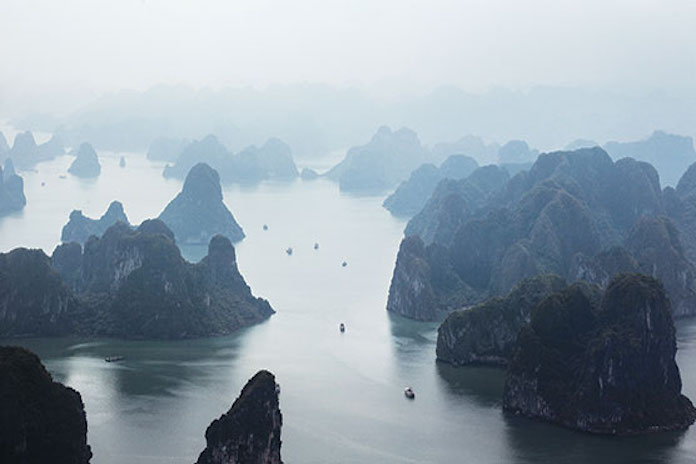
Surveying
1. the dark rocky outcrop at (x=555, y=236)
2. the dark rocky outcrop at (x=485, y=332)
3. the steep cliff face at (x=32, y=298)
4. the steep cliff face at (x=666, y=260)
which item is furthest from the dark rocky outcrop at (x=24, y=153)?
the dark rocky outcrop at (x=485, y=332)

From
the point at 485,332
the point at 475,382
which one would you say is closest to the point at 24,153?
the point at 485,332

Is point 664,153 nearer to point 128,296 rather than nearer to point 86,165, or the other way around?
point 86,165

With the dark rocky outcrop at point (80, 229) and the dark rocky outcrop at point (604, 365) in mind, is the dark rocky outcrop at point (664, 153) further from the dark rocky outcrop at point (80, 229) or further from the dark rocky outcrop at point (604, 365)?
the dark rocky outcrop at point (604, 365)

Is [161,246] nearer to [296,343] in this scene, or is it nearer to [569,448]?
[296,343]

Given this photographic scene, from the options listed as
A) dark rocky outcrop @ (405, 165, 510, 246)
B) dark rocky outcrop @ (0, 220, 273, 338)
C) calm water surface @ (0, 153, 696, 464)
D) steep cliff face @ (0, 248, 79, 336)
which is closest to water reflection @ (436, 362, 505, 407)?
calm water surface @ (0, 153, 696, 464)

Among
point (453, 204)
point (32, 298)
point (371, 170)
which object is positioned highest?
point (371, 170)

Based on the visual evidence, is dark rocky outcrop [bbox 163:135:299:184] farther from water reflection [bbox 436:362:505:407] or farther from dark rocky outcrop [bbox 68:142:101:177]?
water reflection [bbox 436:362:505:407]
